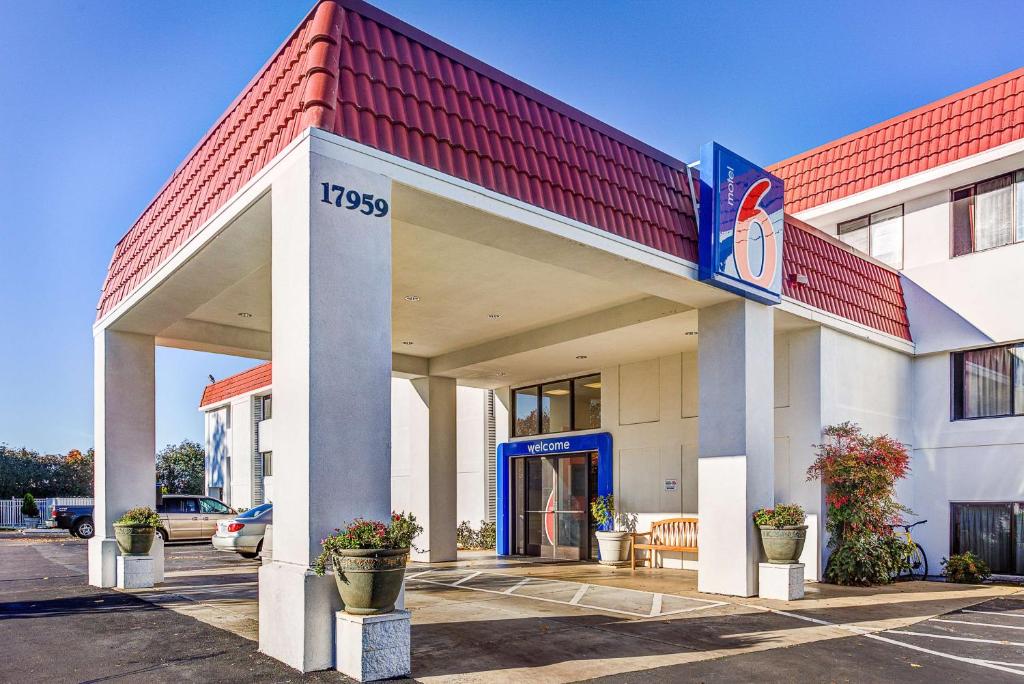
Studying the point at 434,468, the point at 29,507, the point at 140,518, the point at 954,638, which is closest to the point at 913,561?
the point at 954,638

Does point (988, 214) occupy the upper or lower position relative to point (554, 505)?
upper

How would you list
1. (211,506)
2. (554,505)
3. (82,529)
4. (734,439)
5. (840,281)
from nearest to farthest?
1. (734,439)
2. (840,281)
3. (554,505)
4. (211,506)
5. (82,529)

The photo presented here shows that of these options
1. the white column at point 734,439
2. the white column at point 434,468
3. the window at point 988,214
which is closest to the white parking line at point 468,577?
the white column at point 434,468

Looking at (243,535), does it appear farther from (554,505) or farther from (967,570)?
(967,570)

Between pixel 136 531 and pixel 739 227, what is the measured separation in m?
9.51

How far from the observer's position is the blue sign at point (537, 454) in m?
16.9

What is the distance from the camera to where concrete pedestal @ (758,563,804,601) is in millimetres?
10562

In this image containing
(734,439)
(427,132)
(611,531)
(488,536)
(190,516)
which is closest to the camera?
(427,132)

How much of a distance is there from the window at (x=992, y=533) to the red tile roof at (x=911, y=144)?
6.05m

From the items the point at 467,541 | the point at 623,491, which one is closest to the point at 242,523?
the point at 467,541

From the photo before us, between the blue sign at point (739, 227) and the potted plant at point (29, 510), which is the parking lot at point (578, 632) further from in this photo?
the potted plant at point (29, 510)

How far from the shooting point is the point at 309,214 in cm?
661

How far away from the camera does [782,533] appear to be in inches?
415

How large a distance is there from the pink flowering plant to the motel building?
0.14 meters
